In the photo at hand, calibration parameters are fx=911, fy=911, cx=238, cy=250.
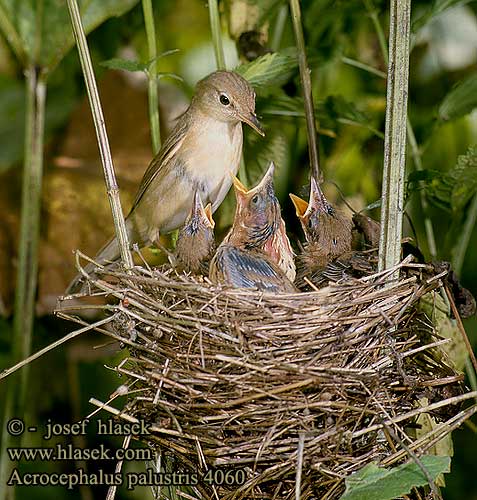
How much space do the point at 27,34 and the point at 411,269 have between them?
5.12 ft

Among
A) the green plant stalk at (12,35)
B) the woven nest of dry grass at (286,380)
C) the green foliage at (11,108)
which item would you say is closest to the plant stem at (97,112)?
the woven nest of dry grass at (286,380)

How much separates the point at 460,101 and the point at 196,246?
0.81 meters

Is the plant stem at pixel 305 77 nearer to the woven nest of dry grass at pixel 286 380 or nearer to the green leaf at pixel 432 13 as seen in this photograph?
the green leaf at pixel 432 13

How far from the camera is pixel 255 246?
7.77ft

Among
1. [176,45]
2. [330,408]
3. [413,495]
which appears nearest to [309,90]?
[330,408]

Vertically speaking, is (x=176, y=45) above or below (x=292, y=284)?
above

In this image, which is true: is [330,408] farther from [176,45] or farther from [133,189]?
[176,45]

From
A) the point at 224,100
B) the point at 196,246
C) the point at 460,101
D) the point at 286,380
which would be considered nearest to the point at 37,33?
the point at 224,100

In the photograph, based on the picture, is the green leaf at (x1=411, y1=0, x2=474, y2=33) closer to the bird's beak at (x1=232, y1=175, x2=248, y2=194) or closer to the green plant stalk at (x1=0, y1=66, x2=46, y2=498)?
the bird's beak at (x1=232, y1=175, x2=248, y2=194)

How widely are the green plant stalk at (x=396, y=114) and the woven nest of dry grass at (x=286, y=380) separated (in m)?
0.15

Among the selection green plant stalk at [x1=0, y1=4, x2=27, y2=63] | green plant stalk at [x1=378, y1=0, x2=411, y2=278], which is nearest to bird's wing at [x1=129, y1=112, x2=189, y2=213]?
green plant stalk at [x1=0, y1=4, x2=27, y2=63]

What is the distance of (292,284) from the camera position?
2242 mm

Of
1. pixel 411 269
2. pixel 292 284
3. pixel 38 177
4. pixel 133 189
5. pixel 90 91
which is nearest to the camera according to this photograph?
pixel 90 91

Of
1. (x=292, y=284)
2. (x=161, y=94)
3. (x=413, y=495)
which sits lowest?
(x=413, y=495)
